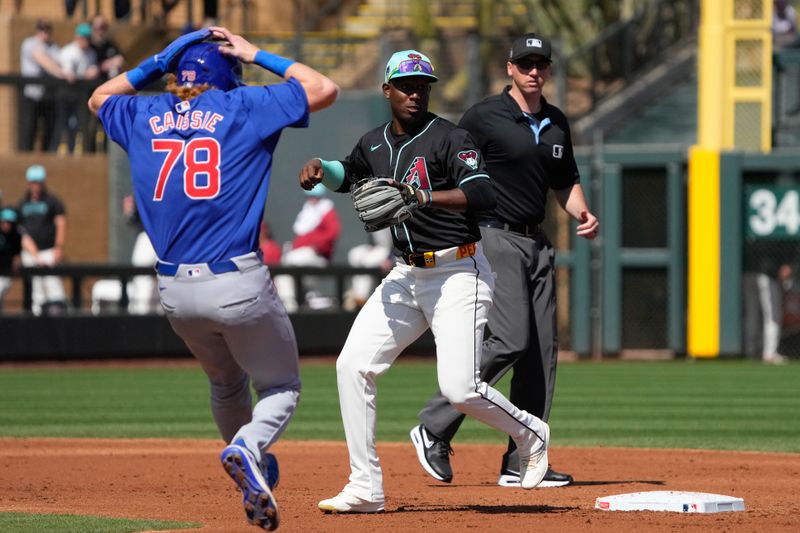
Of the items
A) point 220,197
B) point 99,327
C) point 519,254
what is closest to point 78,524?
point 220,197

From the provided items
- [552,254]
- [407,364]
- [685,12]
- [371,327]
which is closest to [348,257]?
[407,364]

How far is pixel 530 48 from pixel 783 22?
1514 centimetres

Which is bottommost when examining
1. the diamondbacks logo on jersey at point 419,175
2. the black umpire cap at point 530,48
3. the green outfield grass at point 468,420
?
the green outfield grass at point 468,420

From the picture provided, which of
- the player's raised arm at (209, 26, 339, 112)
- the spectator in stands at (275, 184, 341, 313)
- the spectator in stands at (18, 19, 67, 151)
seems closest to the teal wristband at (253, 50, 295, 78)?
the player's raised arm at (209, 26, 339, 112)

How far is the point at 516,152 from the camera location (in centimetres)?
792

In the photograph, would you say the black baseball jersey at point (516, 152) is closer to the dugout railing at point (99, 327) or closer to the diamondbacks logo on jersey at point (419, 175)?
the diamondbacks logo on jersey at point (419, 175)

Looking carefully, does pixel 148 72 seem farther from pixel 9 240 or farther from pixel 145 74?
pixel 9 240

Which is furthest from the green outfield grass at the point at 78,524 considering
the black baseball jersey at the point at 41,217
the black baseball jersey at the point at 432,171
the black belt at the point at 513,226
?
the black baseball jersey at the point at 41,217

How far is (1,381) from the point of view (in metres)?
15.6

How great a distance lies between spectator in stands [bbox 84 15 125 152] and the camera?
67.6ft

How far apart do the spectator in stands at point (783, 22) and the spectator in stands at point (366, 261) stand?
6568mm

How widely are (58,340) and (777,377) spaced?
828 centimetres

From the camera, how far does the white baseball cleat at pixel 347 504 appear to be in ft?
21.7

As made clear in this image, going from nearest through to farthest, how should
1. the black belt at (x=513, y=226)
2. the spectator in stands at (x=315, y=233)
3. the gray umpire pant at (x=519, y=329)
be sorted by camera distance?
1. the gray umpire pant at (x=519, y=329)
2. the black belt at (x=513, y=226)
3. the spectator in stands at (x=315, y=233)
